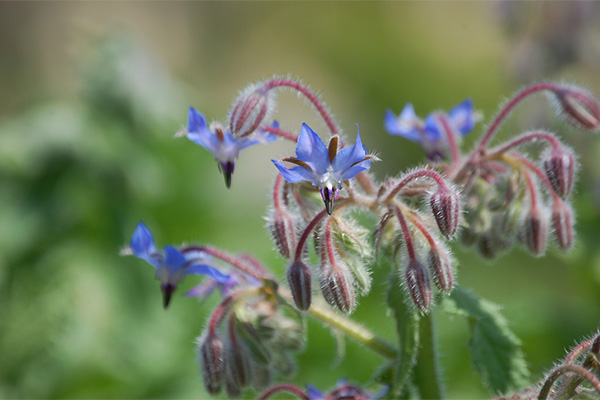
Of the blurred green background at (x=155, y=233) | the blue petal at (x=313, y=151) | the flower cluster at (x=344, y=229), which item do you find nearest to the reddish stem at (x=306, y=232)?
the flower cluster at (x=344, y=229)

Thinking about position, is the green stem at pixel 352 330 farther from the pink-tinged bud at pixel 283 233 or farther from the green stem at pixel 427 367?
the pink-tinged bud at pixel 283 233

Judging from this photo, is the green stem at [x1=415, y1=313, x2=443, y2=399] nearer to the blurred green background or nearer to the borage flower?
the borage flower

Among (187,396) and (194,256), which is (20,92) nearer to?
(187,396)

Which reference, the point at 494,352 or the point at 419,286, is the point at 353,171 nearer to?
the point at 419,286

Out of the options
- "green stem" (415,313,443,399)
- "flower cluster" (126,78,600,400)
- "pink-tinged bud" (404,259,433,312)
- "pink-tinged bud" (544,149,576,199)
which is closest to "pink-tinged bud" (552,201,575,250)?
"flower cluster" (126,78,600,400)

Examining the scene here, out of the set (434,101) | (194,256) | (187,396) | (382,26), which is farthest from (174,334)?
(382,26)

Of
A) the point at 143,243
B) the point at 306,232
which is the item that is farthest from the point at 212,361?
the point at 306,232
